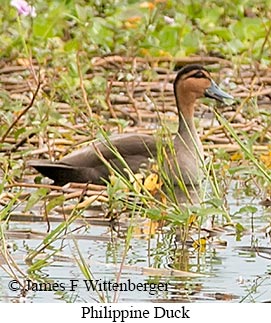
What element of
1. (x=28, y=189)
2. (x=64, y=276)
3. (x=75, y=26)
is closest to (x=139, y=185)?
(x=64, y=276)

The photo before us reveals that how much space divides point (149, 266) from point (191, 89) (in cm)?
295

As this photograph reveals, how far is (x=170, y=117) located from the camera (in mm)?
9633

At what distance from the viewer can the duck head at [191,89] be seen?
29.4ft

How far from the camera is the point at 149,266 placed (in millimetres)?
6191

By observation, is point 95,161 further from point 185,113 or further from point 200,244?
point 200,244

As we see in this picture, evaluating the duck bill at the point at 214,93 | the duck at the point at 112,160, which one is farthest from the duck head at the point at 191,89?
the duck at the point at 112,160

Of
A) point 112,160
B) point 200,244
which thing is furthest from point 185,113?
point 200,244

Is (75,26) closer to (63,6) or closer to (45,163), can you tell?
(63,6)

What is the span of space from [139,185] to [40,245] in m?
0.62

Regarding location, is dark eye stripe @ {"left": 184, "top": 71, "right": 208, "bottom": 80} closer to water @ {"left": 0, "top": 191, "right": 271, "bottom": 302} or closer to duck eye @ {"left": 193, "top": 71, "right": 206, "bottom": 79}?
duck eye @ {"left": 193, "top": 71, "right": 206, "bottom": 79}

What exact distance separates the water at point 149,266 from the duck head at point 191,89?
6.22 ft

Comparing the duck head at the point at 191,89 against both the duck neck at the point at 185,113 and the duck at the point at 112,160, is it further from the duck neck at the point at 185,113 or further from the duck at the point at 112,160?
the duck at the point at 112,160

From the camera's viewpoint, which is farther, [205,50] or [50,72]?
[205,50]
